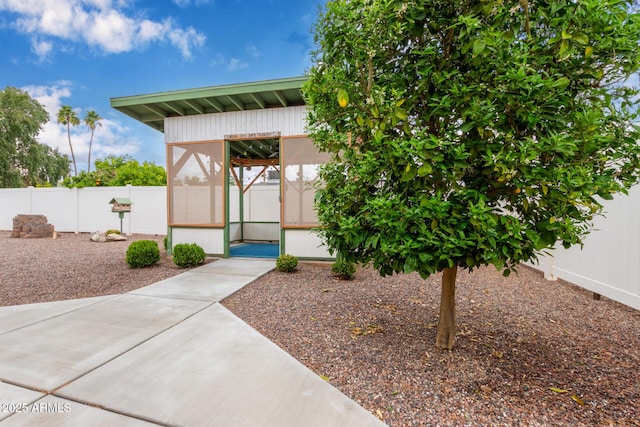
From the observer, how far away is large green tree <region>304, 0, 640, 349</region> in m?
1.56

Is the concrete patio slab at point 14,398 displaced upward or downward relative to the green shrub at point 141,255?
downward

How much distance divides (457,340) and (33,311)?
440 cm

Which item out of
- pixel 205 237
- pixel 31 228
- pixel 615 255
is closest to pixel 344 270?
pixel 205 237

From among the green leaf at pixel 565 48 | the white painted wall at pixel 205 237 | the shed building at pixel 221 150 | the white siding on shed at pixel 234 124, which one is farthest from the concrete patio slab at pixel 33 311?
the green leaf at pixel 565 48

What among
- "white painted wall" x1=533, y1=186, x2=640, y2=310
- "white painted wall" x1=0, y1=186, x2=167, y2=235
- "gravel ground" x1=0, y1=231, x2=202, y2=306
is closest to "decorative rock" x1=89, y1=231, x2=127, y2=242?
"white painted wall" x1=0, y1=186, x2=167, y2=235

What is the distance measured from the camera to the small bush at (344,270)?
180 inches

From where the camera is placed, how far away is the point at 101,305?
3393 mm

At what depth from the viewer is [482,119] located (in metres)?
1.64

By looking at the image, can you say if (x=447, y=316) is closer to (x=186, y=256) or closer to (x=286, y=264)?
(x=286, y=264)

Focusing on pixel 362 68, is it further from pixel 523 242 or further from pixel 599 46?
pixel 523 242

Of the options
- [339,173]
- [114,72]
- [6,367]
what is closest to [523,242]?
[339,173]

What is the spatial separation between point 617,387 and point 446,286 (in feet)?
3.78

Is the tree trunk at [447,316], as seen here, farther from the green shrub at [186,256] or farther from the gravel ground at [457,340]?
the green shrub at [186,256]

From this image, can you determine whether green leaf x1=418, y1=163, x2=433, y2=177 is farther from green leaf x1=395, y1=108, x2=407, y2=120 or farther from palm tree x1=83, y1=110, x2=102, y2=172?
palm tree x1=83, y1=110, x2=102, y2=172
